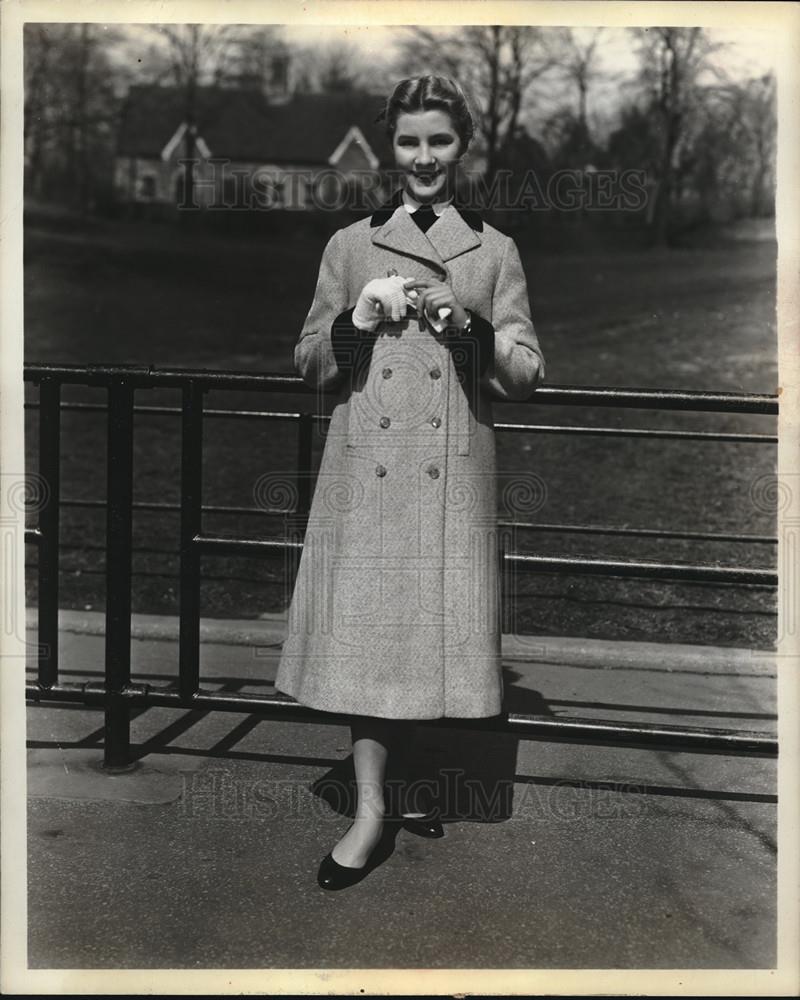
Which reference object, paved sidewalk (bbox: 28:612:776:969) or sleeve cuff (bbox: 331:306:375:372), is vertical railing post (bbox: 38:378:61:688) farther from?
sleeve cuff (bbox: 331:306:375:372)

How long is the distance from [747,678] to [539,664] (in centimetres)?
80

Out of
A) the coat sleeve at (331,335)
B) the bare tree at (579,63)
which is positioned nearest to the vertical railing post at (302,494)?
the coat sleeve at (331,335)

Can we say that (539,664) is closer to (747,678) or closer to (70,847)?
(747,678)

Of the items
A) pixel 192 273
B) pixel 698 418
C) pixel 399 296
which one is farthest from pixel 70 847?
pixel 192 273

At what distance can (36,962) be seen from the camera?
8.89 feet

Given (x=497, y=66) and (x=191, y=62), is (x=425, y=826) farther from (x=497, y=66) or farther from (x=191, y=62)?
(x=191, y=62)

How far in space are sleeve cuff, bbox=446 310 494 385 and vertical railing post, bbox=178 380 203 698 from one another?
964mm

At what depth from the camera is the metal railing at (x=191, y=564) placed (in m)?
3.37

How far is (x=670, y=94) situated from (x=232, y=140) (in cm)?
1568

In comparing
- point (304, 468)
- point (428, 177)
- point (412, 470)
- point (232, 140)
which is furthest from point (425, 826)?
point (232, 140)

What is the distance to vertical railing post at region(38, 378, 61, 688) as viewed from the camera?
12.3ft
